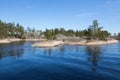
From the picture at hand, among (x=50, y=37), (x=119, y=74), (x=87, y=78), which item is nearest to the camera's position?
(x=87, y=78)

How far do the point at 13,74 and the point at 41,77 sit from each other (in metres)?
5.41

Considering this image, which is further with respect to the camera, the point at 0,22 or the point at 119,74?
the point at 0,22

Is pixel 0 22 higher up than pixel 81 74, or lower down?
higher up

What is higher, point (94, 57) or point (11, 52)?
point (11, 52)

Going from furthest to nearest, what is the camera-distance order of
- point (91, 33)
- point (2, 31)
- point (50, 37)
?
point (2, 31)
point (91, 33)
point (50, 37)

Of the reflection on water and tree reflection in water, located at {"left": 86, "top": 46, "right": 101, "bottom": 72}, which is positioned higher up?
the reflection on water

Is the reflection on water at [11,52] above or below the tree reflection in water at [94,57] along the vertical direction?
above

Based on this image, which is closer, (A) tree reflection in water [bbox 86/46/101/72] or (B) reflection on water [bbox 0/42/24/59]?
(A) tree reflection in water [bbox 86/46/101/72]

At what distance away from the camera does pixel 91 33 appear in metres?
164

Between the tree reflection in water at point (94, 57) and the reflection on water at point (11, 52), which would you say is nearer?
the tree reflection in water at point (94, 57)

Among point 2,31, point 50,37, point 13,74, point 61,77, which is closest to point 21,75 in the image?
point 13,74

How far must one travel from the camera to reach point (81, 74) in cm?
3603

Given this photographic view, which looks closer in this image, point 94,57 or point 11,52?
point 94,57

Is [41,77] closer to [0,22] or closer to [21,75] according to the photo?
[21,75]
